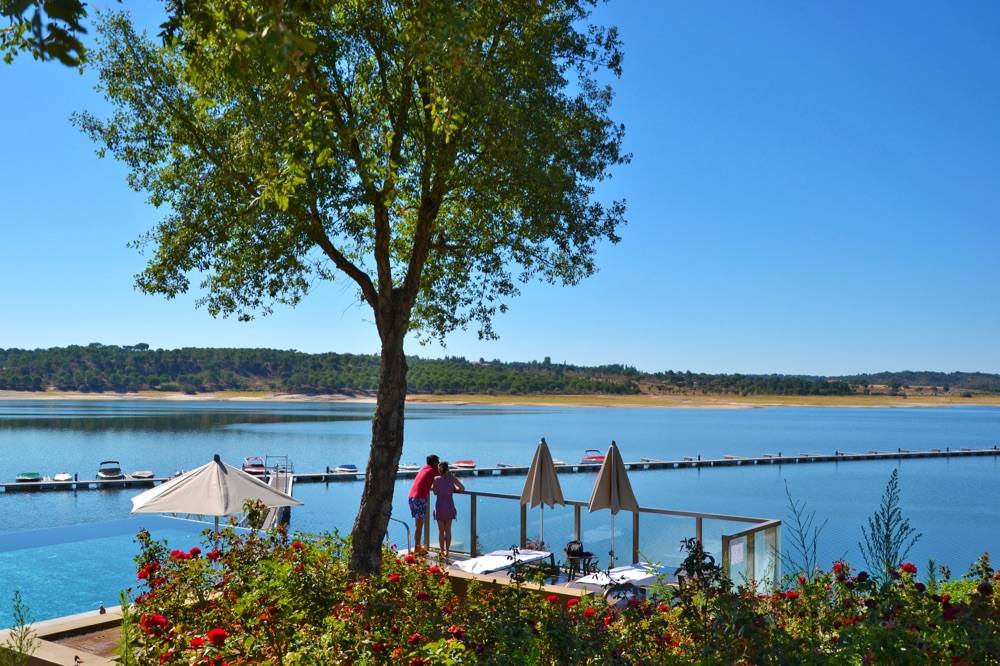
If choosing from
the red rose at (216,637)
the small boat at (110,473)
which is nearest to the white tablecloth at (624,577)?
the red rose at (216,637)

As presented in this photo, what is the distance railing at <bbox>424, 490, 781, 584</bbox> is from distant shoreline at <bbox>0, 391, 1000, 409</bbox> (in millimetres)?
128625

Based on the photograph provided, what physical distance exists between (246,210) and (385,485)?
10.9 ft

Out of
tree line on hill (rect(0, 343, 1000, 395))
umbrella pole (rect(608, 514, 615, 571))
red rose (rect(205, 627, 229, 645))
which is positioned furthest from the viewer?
tree line on hill (rect(0, 343, 1000, 395))

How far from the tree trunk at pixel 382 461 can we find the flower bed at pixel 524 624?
3207 millimetres

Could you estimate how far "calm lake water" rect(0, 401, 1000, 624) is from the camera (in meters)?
29.1

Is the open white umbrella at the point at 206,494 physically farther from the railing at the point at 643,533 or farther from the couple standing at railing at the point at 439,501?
the railing at the point at 643,533

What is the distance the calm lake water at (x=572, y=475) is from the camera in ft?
95.4

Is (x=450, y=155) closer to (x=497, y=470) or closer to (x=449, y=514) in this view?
(x=449, y=514)

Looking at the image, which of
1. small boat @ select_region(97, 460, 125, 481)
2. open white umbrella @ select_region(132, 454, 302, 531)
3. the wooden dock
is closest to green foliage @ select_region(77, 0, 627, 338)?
open white umbrella @ select_region(132, 454, 302, 531)

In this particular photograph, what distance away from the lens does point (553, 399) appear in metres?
168

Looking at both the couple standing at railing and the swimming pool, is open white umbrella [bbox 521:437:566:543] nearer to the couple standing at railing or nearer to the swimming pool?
the couple standing at railing

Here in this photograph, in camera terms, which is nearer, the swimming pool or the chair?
the chair

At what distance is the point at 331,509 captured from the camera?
32.6 m

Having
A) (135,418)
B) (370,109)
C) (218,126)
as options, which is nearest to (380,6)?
(370,109)
